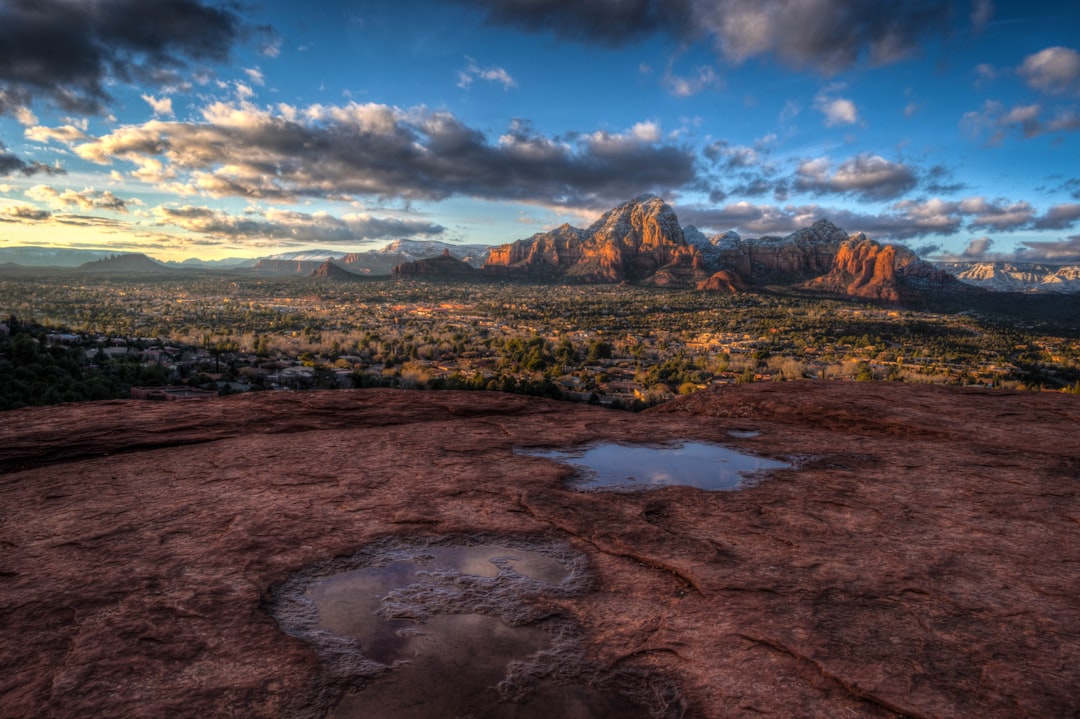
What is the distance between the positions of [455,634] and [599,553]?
1.61 meters

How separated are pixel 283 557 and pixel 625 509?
3282 millimetres

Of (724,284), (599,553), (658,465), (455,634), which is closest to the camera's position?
(455,634)

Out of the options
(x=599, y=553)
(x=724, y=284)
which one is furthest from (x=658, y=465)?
(x=724, y=284)

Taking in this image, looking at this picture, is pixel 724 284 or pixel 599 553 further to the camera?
pixel 724 284

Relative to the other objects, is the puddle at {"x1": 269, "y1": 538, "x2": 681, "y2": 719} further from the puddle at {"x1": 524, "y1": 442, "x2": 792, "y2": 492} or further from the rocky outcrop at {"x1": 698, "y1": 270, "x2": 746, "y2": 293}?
the rocky outcrop at {"x1": 698, "y1": 270, "x2": 746, "y2": 293}

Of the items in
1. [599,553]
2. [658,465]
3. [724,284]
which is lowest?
[658,465]

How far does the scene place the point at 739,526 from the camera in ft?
17.2

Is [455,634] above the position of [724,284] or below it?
below

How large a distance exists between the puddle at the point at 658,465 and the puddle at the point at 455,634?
210cm

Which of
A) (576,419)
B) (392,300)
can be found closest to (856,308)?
(392,300)

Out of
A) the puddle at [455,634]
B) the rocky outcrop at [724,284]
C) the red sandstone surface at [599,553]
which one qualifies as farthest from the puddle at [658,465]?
the rocky outcrop at [724,284]

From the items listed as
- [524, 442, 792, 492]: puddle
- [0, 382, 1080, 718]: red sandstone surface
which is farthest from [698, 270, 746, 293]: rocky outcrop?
[0, 382, 1080, 718]: red sandstone surface

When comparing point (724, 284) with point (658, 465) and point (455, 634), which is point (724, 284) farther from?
point (455, 634)

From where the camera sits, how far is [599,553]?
468cm
